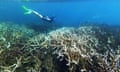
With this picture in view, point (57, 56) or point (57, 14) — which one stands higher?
point (57, 14)

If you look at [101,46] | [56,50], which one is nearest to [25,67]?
[56,50]

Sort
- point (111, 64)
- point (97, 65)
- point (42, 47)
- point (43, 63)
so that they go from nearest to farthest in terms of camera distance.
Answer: point (111, 64)
point (97, 65)
point (43, 63)
point (42, 47)

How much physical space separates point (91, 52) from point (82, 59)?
50cm

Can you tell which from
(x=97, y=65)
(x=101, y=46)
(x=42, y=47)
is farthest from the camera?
(x=101, y=46)

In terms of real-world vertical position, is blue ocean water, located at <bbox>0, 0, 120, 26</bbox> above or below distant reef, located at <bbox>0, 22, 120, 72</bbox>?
above

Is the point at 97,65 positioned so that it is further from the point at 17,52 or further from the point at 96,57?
the point at 17,52

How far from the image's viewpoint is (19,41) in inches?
299

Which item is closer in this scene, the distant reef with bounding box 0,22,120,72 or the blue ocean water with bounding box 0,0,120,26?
the distant reef with bounding box 0,22,120,72

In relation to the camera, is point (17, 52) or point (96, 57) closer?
point (96, 57)

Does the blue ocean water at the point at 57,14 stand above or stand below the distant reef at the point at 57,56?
above

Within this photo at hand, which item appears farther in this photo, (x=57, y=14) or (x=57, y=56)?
(x=57, y=14)

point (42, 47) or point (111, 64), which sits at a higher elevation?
point (42, 47)

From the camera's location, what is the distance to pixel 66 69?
245 inches

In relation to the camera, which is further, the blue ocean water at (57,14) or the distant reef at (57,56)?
the blue ocean water at (57,14)
